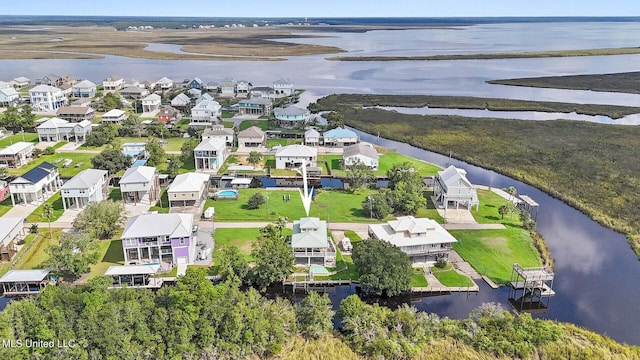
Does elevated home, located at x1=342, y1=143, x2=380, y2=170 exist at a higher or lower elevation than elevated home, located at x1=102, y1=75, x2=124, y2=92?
lower

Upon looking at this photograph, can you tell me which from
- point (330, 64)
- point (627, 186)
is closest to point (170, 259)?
point (627, 186)

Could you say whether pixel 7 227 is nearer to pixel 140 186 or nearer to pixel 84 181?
pixel 84 181

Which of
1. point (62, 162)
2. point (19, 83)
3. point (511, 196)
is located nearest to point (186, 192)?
point (62, 162)

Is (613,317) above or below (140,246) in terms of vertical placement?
below

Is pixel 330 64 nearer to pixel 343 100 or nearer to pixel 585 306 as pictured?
pixel 343 100

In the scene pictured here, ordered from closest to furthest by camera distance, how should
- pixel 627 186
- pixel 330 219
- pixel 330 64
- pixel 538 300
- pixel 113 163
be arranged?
pixel 538 300, pixel 330 219, pixel 627 186, pixel 113 163, pixel 330 64

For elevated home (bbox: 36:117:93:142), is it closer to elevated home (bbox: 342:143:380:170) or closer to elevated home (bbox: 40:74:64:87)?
elevated home (bbox: 342:143:380:170)

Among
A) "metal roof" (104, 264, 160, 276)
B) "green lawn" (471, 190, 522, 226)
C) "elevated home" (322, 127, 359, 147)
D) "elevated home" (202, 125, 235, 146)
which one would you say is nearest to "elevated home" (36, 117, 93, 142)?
"elevated home" (202, 125, 235, 146)
